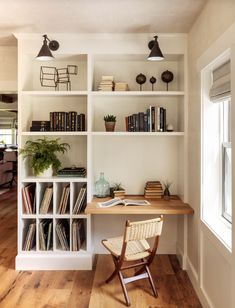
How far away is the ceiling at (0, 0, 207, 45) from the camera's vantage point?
94.4 inches

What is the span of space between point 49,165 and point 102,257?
1.25 meters

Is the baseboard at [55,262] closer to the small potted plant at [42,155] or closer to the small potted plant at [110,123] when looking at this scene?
the small potted plant at [42,155]

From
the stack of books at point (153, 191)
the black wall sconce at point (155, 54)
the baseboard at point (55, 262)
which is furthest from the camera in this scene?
the stack of books at point (153, 191)

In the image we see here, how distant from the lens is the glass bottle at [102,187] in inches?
130

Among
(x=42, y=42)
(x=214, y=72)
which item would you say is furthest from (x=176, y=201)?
(x=42, y=42)

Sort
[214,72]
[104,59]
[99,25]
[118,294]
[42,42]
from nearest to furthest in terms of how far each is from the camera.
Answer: [214,72] < [118,294] < [99,25] < [42,42] < [104,59]

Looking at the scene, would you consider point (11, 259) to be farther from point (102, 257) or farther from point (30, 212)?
point (102, 257)

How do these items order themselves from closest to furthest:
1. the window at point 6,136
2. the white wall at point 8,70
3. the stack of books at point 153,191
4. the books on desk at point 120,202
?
the books on desk at point 120,202 → the stack of books at point 153,191 → the white wall at point 8,70 → the window at point 6,136

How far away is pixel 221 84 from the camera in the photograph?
2145mm

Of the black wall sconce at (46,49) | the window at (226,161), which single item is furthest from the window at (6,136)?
the window at (226,161)

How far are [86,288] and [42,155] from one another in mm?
1397

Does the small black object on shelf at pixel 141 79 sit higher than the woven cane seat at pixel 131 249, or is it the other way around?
the small black object on shelf at pixel 141 79

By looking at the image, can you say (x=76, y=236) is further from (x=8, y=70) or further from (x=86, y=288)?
(x=8, y=70)

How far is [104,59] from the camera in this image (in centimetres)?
333
